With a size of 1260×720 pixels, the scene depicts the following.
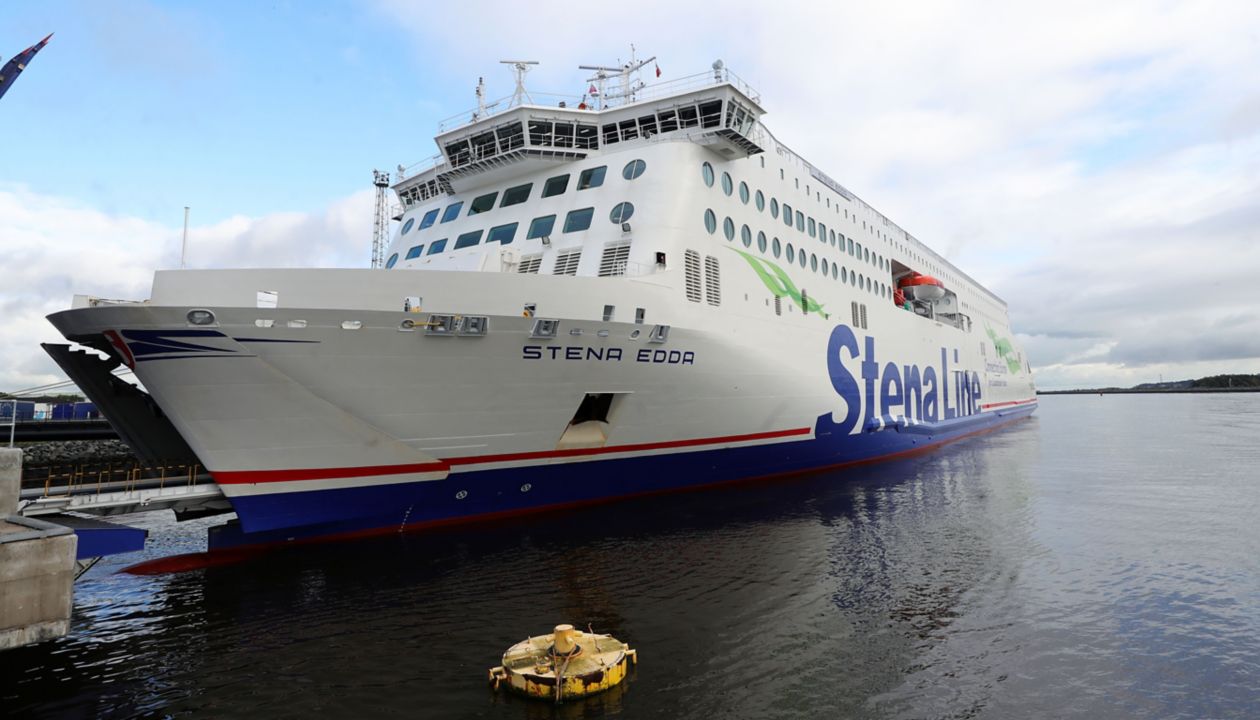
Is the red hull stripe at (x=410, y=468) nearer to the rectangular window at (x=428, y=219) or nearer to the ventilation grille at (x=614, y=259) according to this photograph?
the ventilation grille at (x=614, y=259)

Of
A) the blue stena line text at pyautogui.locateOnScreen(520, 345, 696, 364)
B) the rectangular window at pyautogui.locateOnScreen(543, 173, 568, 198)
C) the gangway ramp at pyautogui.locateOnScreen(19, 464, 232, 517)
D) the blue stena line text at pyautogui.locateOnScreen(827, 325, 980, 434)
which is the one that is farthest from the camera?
the blue stena line text at pyautogui.locateOnScreen(827, 325, 980, 434)

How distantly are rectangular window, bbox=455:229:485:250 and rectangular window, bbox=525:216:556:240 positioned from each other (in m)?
1.74

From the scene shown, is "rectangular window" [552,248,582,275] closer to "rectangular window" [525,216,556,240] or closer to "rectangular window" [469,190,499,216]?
"rectangular window" [525,216,556,240]

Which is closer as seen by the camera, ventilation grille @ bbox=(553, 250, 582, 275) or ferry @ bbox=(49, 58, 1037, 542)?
ferry @ bbox=(49, 58, 1037, 542)

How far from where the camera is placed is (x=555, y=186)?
16.2 metres

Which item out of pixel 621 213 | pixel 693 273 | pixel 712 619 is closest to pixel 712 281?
pixel 693 273

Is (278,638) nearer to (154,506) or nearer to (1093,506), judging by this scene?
(154,506)

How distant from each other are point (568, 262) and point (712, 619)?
29.9 feet

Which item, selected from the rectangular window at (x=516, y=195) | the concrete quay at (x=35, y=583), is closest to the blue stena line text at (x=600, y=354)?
the rectangular window at (x=516, y=195)

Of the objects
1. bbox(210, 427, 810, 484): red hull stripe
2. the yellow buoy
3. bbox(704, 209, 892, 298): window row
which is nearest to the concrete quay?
bbox(210, 427, 810, 484): red hull stripe

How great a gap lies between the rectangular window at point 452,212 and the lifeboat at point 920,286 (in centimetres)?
2344

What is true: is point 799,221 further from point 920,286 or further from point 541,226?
point 920,286

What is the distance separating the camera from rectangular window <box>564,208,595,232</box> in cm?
1505

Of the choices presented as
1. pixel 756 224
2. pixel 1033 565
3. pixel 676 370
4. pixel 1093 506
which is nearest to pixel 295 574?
pixel 676 370
